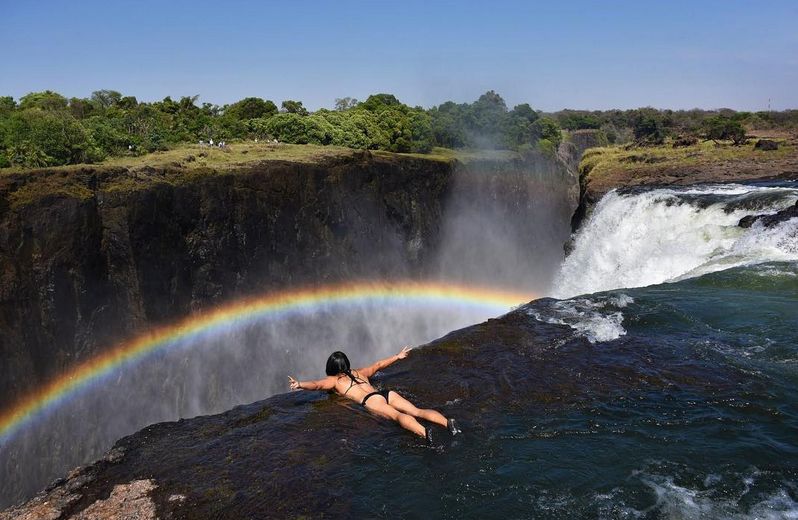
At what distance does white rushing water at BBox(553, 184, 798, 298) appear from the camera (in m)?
17.5

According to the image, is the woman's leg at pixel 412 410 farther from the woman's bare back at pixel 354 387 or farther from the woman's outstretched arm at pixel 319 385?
the woman's outstretched arm at pixel 319 385

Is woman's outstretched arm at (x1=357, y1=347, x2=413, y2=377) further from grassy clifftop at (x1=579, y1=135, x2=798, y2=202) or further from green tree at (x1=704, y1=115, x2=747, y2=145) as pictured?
green tree at (x1=704, y1=115, x2=747, y2=145)

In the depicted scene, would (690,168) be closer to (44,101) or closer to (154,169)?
(154,169)

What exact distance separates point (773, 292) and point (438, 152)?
31.6m

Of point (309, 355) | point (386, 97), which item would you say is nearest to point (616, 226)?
point (309, 355)

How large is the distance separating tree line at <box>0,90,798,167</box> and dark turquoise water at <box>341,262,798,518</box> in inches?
868

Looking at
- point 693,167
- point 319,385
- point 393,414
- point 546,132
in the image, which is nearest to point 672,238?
point 693,167

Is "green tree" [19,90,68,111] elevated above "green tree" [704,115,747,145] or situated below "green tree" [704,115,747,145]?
above

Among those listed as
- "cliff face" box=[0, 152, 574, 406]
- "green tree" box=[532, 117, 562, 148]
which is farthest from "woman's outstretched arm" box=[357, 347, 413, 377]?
"green tree" box=[532, 117, 562, 148]

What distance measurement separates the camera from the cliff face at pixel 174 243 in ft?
57.6

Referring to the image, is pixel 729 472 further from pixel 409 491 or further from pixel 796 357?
pixel 796 357

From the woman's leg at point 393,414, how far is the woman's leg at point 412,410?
60mm

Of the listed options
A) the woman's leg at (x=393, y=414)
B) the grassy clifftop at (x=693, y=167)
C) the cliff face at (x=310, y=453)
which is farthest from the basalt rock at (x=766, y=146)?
the woman's leg at (x=393, y=414)

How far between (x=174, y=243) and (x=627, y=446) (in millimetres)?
19265
